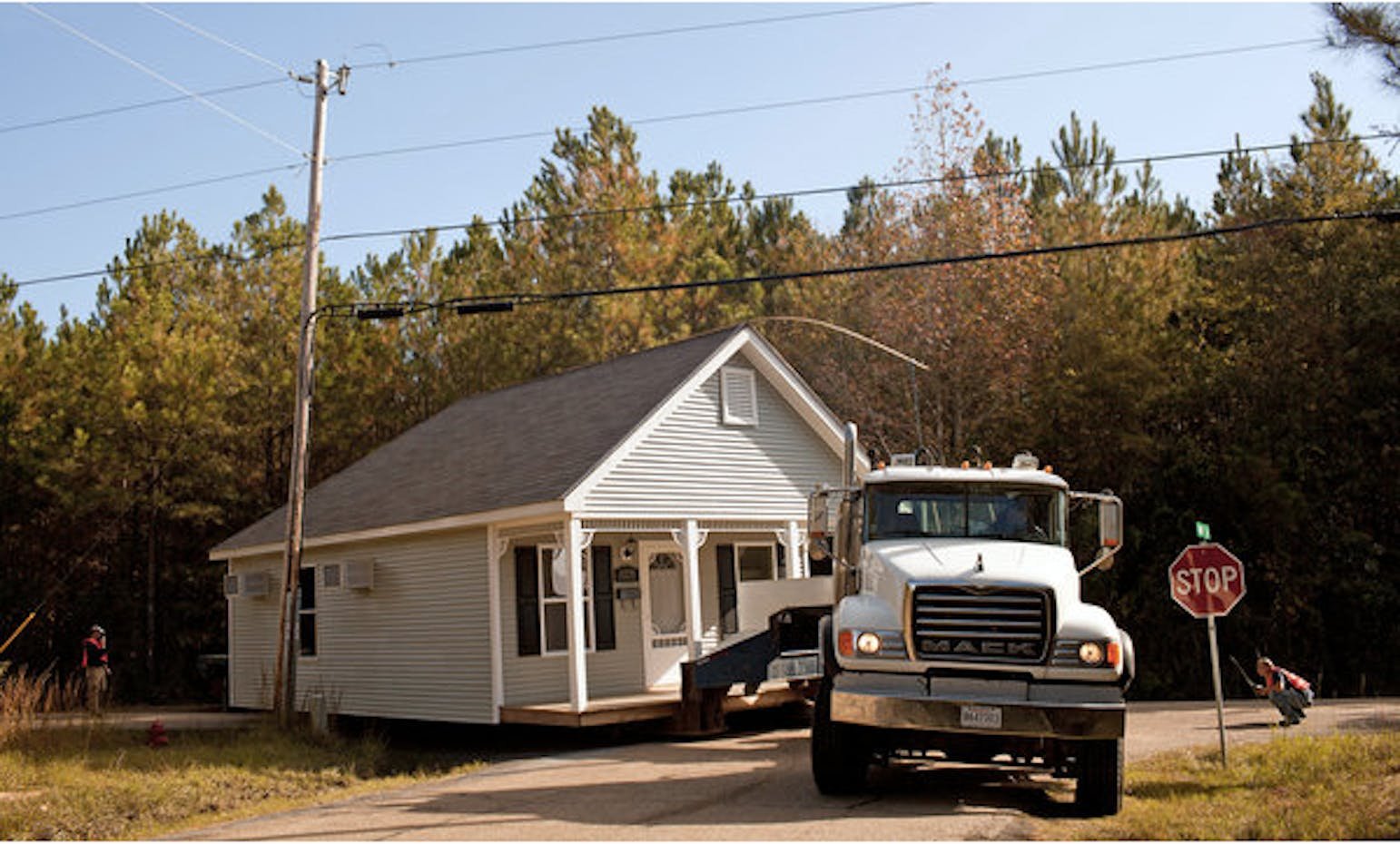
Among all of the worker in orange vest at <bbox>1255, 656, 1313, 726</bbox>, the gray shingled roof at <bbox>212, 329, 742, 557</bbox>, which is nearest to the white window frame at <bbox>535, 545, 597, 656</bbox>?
the gray shingled roof at <bbox>212, 329, 742, 557</bbox>

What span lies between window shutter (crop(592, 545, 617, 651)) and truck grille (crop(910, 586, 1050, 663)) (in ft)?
31.7

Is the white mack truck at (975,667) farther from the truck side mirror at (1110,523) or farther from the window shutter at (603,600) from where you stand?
the window shutter at (603,600)

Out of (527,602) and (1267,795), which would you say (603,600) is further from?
(1267,795)

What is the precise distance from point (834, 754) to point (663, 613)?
952 centimetres

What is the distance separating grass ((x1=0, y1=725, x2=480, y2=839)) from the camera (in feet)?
37.5

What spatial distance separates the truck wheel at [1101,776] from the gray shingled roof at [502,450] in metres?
8.04

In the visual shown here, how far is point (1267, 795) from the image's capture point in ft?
32.1

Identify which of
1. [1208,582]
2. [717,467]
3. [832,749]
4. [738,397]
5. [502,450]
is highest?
[738,397]

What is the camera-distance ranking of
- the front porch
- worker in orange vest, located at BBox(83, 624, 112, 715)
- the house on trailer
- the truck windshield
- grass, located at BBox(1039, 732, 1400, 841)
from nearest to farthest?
1. grass, located at BBox(1039, 732, 1400, 841)
2. the truck windshield
3. the front porch
4. the house on trailer
5. worker in orange vest, located at BBox(83, 624, 112, 715)

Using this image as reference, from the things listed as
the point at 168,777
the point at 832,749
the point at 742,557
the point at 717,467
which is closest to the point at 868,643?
the point at 832,749

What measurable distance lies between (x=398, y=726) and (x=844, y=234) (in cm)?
2527

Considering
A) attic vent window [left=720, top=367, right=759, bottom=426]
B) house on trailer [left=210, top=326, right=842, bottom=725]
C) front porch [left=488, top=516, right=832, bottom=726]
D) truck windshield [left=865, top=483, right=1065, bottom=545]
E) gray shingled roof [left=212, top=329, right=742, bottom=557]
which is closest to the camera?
truck windshield [left=865, top=483, right=1065, bottom=545]

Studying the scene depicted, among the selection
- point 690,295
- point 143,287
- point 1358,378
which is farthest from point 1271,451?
point 143,287

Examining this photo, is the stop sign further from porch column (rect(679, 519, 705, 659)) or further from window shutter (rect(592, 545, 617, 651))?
window shutter (rect(592, 545, 617, 651))
